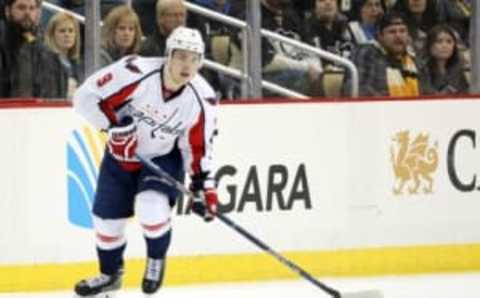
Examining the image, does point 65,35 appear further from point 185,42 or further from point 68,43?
point 185,42

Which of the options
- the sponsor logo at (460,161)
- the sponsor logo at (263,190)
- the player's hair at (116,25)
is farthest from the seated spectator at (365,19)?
the player's hair at (116,25)

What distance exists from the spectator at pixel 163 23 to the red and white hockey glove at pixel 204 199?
1635mm

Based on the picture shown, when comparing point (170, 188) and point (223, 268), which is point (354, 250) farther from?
point (170, 188)

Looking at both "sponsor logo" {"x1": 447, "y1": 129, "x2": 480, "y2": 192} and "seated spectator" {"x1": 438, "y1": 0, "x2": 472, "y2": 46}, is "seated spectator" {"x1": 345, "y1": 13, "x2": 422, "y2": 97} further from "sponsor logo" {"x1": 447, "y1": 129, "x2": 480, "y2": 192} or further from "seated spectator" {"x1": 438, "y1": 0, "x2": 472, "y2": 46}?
"sponsor logo" {"x1": 447, "y1": 129, "x2": 480, "y2": 192}

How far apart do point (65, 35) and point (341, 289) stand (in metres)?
2.01

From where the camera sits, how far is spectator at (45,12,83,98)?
806cm

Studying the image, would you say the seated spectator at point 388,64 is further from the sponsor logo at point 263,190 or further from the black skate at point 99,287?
the black skate at point 99,287

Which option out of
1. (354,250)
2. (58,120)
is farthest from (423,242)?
(58,120)

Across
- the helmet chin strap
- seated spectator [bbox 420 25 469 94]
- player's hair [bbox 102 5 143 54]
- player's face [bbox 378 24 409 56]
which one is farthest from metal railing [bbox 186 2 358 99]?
the helmet chin strap

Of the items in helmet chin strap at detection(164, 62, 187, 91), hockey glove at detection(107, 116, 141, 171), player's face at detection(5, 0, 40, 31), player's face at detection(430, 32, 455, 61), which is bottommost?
hockey glove at detection(107, 116, 141, 171)

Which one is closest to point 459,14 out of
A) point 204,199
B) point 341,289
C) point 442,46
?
point 442,46

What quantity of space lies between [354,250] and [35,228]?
181 centimetres

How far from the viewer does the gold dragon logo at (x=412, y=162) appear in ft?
28.1

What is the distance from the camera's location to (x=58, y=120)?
312 inches
